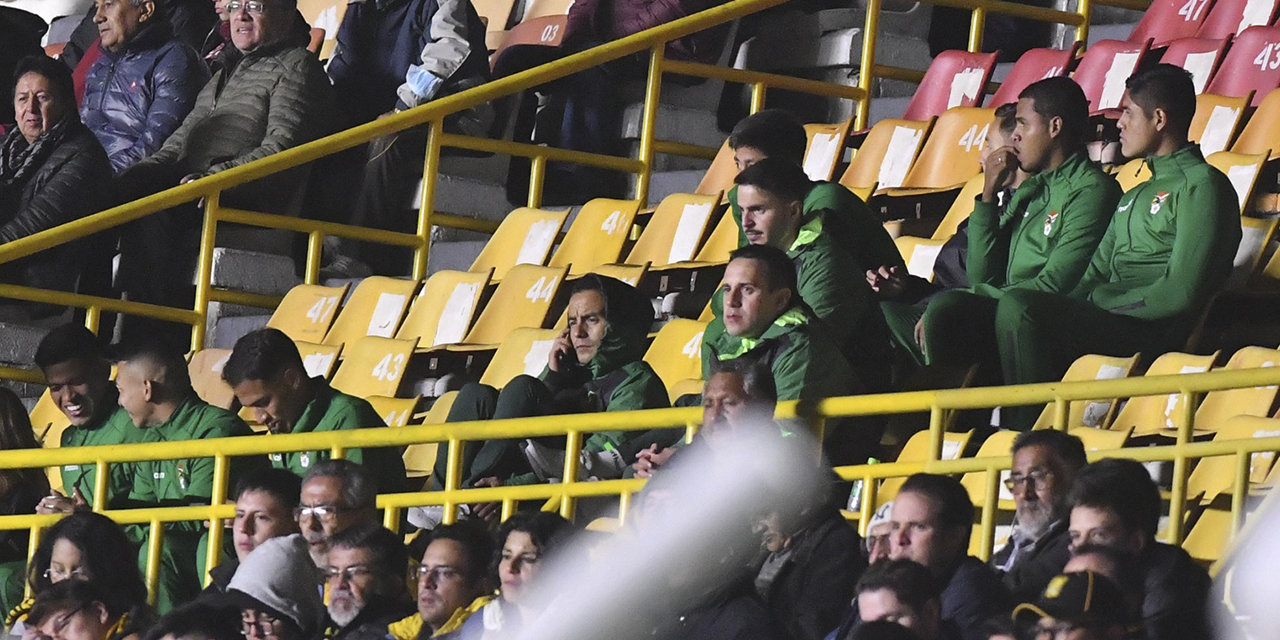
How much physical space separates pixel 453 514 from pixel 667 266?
7.19 ft

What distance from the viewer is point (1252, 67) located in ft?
27.6

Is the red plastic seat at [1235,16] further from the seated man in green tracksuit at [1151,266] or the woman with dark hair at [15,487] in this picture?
the woman with dark hair at [15,487]

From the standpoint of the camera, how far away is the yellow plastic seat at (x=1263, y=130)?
7.81 m

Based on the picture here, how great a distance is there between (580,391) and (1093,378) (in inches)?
54.8

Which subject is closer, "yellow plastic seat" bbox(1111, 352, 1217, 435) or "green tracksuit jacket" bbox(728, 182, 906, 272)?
"yellow plastic seat" bbox(1111, 352, 1217, 435)

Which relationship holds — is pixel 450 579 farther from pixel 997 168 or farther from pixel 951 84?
pixel 951 84

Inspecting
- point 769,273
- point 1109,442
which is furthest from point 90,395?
point 1109,442

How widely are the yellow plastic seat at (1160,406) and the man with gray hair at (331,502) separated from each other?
1.81 m

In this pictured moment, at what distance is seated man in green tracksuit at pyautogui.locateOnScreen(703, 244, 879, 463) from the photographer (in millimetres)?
6348

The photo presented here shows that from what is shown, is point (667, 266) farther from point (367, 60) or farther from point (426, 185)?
point (367, 60)

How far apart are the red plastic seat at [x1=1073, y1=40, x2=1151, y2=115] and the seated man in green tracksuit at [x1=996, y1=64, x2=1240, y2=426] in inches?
60.7

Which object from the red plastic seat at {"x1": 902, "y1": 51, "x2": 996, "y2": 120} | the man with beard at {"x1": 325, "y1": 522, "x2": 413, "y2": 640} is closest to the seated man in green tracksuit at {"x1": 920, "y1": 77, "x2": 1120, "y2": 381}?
the man with beard at {"x1": 325, "y1": 522, "x2": 413, "y2": 640}

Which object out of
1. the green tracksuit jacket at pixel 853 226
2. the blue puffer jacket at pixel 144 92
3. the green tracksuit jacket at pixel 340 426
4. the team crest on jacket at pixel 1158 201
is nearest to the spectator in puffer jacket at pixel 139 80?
the blue puffer jacket at pixel 144 92

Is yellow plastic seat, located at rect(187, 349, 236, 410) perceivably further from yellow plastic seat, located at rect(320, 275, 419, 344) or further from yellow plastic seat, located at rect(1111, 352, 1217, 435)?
yellow plastic seat, located at rect(1111, 352, 1217, 435)
